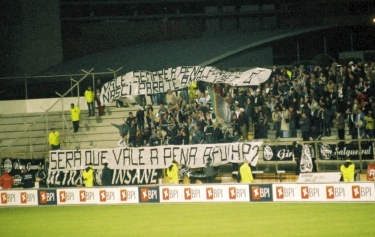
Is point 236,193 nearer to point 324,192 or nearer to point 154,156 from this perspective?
point 324,192

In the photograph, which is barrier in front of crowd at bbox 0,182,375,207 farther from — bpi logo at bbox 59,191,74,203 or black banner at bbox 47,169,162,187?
black banner at bbox 47,169,162,187

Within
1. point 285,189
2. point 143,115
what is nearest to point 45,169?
point 143,115

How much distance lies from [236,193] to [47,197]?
7707 millimetres

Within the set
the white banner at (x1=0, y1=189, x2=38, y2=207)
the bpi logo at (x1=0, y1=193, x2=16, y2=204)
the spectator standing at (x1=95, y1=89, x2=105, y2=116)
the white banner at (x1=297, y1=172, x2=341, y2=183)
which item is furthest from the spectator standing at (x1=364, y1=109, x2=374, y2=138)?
the bpi logo at (x1=0, y1=193, x2=16, y2=204)

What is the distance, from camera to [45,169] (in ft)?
115

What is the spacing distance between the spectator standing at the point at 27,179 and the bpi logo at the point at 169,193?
26.2 ft

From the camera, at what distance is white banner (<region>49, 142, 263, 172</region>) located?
31969mm

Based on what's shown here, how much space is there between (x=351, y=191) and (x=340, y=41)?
26.3 m

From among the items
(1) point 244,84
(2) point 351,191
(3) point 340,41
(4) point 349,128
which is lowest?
(2) point 351,191

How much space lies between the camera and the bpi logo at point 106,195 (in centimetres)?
2999

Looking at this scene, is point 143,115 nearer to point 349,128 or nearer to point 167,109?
point 167,109

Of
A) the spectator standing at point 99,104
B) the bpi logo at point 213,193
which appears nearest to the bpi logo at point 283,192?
the bpi logo at point 213,193

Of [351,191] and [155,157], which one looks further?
[155,157]

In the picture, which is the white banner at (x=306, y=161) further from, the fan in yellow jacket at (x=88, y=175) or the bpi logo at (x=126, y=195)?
the fan in yellow jacket at (x=88, y=175)
